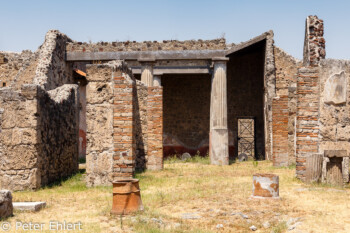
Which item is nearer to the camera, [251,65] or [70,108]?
[70,108]

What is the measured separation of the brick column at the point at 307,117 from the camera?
7.70m

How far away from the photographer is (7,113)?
7.11 meters

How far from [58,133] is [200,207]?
4171 mm

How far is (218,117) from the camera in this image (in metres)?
Answer: 13.5

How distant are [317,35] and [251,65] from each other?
7.04 meters

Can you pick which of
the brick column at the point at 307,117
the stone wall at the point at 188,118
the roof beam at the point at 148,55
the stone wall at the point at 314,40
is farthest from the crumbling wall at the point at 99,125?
the stone wall at the point at 188,118

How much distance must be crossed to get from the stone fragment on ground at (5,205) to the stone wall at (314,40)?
741cm

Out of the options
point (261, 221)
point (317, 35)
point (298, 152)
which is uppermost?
point (317, 35)

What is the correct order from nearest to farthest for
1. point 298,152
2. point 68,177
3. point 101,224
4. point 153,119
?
point 101,224 < point 298,152 < point 68,177 < point 153,119

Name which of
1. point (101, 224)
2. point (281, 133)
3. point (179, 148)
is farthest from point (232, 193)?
point (179, 148)

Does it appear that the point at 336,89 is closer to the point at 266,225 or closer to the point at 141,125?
the point at 266,225

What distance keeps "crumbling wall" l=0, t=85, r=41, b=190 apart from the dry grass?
34 cm

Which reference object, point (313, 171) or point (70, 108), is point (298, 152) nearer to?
point (313, 171)

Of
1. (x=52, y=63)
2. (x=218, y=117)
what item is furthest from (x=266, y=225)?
(x=52, y=63)
